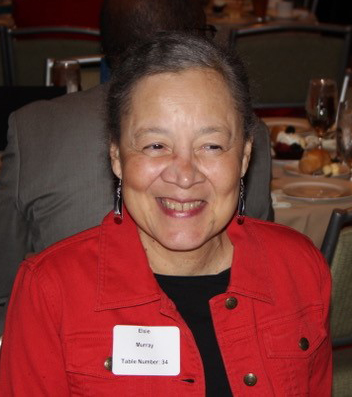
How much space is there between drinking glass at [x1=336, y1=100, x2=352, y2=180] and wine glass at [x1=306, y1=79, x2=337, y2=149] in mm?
236

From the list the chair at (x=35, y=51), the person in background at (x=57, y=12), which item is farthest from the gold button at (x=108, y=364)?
the person in background at (x=57, y=12)

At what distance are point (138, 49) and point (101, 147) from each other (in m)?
0.75

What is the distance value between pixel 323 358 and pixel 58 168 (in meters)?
0.97

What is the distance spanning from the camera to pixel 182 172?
1821 millimetres

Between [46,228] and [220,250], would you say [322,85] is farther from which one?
[220,250]

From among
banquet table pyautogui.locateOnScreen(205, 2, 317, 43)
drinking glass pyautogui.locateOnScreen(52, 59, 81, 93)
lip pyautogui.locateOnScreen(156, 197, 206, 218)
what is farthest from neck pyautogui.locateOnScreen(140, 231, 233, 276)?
banquet table pyautogui.locateOnScreen(205, 2, 317, 43)

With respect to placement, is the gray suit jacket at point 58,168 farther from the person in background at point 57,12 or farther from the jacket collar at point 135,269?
the person in background at point 57,12

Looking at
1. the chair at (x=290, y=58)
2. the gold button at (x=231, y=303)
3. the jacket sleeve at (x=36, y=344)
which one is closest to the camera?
the jacket sleeve at (x=36, y=344)

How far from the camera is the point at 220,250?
206 centimetres

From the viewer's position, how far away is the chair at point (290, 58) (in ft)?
16.4

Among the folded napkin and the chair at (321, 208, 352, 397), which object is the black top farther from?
the folded napkin

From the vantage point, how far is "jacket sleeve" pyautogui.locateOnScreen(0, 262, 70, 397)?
1.81m

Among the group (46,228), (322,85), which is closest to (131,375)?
(46,228)

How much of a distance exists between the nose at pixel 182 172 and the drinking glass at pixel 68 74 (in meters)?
2.05
